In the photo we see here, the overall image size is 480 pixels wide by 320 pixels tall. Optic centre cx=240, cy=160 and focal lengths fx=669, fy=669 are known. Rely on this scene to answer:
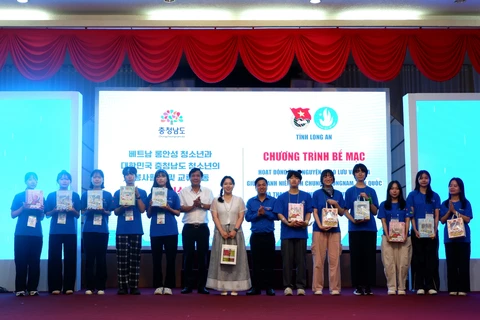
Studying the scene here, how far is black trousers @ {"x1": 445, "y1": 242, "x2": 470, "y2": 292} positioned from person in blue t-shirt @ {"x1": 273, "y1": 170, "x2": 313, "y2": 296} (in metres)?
1.49

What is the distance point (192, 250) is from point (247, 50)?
2.37 meters

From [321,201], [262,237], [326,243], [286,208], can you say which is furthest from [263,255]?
[321,201]

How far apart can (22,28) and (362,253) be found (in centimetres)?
449

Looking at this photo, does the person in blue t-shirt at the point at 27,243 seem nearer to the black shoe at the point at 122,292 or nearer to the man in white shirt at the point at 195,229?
the black shoe at the point at 122,292

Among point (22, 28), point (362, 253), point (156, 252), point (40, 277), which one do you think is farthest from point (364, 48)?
point (40, 277)

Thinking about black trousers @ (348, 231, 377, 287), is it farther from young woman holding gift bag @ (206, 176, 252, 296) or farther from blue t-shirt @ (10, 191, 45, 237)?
blue t-shirt @ (10, 191, 45, 237)

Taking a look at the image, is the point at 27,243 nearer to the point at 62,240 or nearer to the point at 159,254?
the point at 62,240

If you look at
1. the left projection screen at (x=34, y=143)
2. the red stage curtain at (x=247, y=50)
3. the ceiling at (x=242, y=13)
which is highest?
the ceiling at (x=242, y=13)

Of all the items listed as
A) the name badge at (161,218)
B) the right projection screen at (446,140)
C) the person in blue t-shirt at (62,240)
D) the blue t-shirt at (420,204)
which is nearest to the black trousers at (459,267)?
the blue t-shirt at (420,204)

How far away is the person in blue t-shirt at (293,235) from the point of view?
6.43m

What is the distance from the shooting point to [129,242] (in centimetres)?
663

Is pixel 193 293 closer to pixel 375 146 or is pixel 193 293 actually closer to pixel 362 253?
pixel 362 253

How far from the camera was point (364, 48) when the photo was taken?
7.53 meters

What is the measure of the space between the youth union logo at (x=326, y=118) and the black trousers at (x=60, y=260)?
3.09 metres
